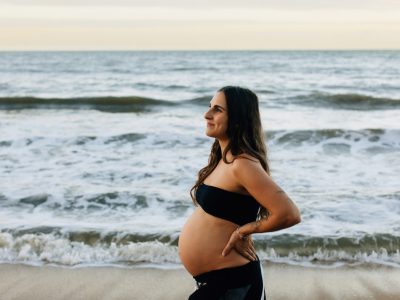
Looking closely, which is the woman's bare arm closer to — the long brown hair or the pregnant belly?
the long brown hair

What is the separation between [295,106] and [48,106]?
841 centimetres

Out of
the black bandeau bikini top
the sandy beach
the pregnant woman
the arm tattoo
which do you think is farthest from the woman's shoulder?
the sandy beach

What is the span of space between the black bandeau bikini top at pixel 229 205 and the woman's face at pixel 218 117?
0.23 metres

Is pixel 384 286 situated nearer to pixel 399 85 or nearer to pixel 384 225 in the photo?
pixel 384 225

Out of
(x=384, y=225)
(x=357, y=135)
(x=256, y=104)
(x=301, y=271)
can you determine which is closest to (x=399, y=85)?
(x=357, y=135)

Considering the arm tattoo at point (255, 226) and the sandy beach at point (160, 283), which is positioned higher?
the arm tattoo at point (255, 226)

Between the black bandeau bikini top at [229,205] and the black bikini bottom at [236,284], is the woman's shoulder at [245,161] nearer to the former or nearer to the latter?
the black bandeau bikini top at [229,205]

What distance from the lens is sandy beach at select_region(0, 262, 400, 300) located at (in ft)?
15.0

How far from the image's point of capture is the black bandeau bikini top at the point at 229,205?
2.37 meters

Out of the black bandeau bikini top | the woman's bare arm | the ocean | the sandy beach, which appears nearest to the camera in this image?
the woman's bare arm

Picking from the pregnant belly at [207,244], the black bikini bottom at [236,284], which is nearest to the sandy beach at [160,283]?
the pregnant belly at [207,244]

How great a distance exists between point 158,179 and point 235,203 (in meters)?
6.48

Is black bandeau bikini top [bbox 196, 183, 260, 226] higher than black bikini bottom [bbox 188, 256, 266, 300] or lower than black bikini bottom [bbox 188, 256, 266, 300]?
higher

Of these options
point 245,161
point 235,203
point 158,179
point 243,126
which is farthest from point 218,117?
point 158,179
